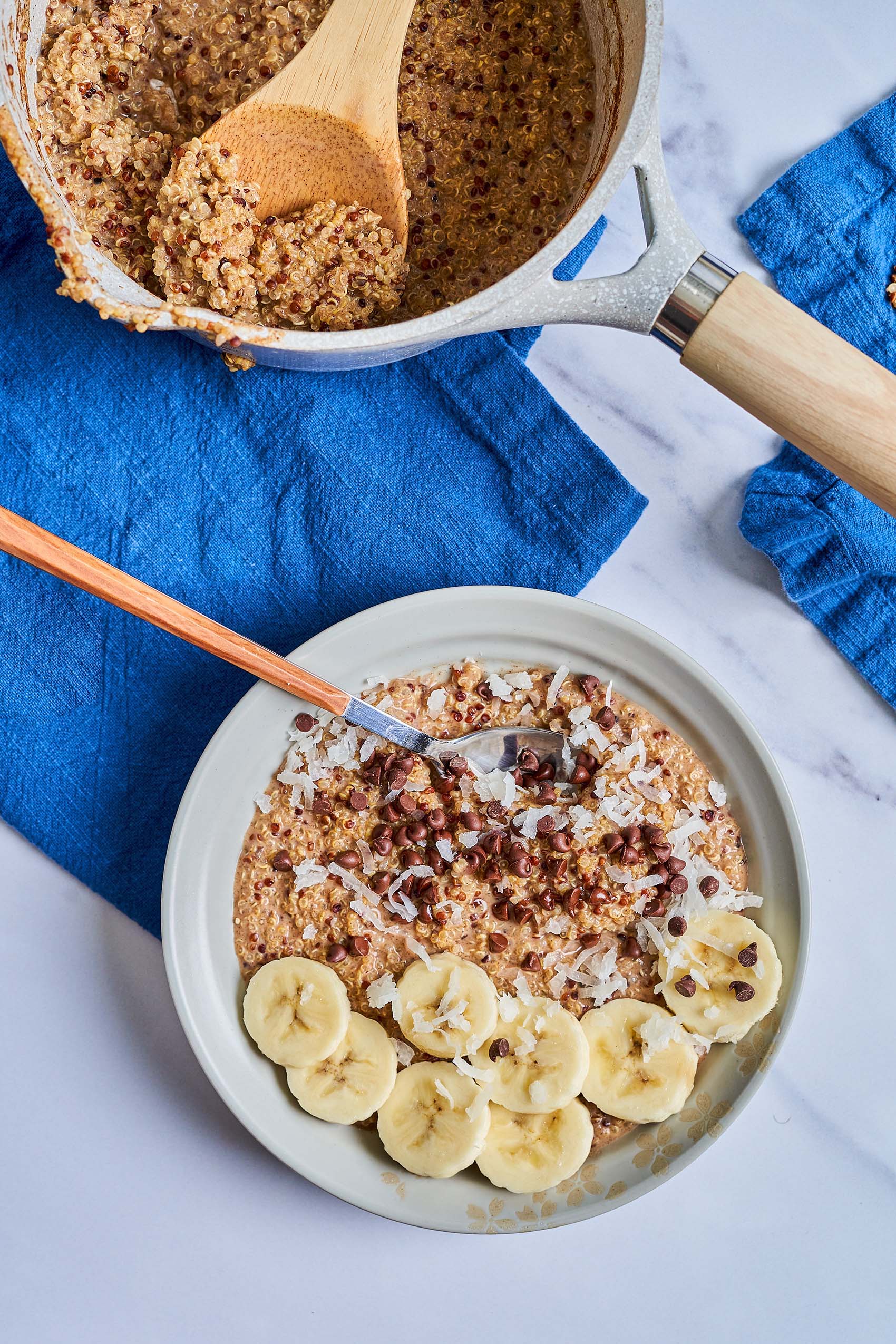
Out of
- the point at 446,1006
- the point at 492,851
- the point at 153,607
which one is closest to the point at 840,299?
the point at 492,851

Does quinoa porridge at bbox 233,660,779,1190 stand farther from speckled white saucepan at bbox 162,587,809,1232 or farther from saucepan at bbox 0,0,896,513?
saucepan at bbox 0,0,896,513

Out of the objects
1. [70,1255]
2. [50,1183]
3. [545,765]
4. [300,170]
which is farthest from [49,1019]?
[300,170]

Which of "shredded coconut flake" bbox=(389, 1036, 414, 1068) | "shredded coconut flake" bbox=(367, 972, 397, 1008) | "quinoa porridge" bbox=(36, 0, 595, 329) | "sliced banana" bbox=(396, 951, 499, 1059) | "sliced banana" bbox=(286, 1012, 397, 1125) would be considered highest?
"quinoa porridge" bbox=(36, 0, 595, 329)

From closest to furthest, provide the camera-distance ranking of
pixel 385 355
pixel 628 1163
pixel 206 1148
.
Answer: pixel 385 355 → pixel 628 1163 → pixel 206 1148

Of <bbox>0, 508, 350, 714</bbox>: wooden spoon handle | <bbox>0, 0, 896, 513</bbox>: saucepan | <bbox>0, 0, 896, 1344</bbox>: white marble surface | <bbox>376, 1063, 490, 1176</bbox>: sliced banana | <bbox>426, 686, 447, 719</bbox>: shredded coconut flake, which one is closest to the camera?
<bbox>0, 0, 896, 513</bbox>: saucepan

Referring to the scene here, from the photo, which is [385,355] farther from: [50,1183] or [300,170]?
[50,1183]

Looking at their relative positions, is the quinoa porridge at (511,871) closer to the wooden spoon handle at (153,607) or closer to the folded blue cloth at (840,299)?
the wooden spoon handle at (153,607)

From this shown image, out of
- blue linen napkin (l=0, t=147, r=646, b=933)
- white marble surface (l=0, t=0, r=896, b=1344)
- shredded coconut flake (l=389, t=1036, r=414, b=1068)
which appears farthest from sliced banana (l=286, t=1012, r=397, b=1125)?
blue linen napkin (l=0, t=147, r=646, b=933)
